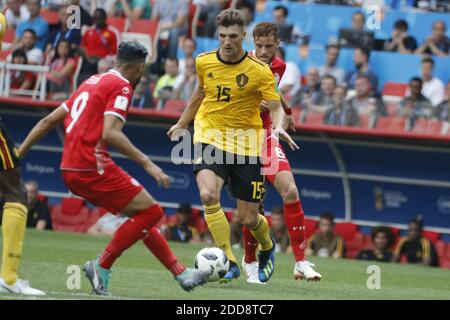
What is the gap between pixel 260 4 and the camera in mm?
22156

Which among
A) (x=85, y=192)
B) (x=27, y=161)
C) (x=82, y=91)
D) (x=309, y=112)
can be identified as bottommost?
(x=27, y=161)

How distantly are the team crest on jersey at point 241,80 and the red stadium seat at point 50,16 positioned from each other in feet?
33.4

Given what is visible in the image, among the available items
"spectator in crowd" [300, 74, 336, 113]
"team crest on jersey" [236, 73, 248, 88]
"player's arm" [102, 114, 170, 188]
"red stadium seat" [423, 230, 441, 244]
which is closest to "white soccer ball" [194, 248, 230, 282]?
"team crest on jersey" [236, 73, 248, 88]

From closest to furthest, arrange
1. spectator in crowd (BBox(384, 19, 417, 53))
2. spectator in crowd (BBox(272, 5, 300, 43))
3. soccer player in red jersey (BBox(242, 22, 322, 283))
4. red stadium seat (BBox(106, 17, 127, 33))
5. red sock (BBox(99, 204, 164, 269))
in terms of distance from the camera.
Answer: red sock (BBox(99, 204, 164, 269)), soccer player in red jersey (BBox(242, 22, 322, 283)), spectator in crowd (BBox(384, 19, 417, 53)), spectator in crowd (BBox(272, 5, 300, 43)), red stadium seat (BBox(106, 17, 127, 33))

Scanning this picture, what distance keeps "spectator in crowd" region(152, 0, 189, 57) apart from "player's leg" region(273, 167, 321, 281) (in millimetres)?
8473

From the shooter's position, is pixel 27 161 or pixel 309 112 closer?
pixel 309 112

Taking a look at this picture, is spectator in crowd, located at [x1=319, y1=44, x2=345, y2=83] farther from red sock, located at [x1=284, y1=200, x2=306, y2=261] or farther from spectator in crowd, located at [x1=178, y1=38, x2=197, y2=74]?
red sock, located at [x1=284, y1=200, x2=306, y2=261]

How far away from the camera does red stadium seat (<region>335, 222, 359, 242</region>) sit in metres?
19.5

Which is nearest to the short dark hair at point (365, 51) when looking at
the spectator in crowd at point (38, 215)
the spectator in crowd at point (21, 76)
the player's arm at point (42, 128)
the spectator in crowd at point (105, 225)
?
the spectator in crowd at point (105, 225)

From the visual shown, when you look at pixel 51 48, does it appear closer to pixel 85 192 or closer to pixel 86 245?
pixel 86 245

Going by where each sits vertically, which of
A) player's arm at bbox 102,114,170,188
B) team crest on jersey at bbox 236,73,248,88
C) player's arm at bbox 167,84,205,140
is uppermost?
team crest on jersey at bbox 236,73,248,88

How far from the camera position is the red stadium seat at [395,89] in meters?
19.3
